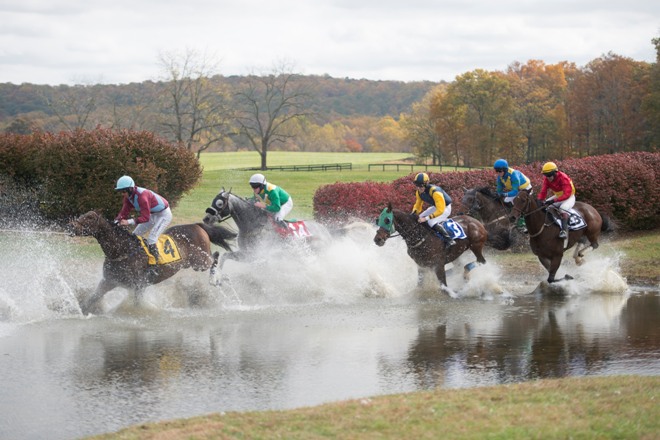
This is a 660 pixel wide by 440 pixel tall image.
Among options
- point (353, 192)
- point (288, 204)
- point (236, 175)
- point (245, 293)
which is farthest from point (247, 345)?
point (236, 175)

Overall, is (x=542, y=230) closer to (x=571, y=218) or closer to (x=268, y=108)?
(x=571, y=218)

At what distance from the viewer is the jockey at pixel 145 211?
46.1ft

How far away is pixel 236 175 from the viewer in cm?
5728

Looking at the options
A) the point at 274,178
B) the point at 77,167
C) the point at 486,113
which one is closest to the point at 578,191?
the point at 77,167

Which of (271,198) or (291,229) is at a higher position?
(271,198)

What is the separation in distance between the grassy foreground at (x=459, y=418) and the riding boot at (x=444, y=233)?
295 inches

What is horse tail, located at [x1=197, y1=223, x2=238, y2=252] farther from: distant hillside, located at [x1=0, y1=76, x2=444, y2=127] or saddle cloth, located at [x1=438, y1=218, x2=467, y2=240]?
distant hillside, located at [x1=0, y1=76, x2=444, y2=127]

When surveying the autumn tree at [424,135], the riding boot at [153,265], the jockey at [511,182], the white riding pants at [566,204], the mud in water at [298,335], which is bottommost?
the mud in water at [298,335]

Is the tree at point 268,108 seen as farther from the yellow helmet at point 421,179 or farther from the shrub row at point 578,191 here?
the yellow helmet at point 421,179

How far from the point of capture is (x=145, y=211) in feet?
46.9

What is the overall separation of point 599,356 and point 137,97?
80.5 metres

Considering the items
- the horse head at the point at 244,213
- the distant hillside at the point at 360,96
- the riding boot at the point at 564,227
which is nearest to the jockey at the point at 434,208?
the riding boot at the point at 564,227

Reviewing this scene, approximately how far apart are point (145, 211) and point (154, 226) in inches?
14.9

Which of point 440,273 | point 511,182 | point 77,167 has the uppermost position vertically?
point 77,167
